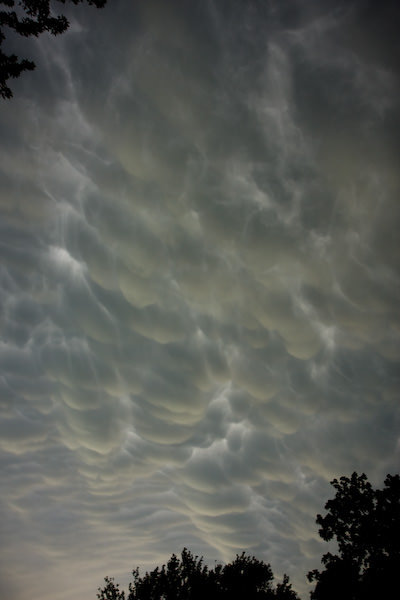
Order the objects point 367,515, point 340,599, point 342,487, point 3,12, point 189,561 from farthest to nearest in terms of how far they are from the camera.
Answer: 1. point 189,561
2. point 342,487
3. point 367,515
4. point 340,599
5. point 3,12

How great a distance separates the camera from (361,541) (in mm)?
20062

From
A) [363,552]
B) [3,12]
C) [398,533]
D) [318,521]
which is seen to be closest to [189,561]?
[318,521]

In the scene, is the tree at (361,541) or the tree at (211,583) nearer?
the tree at (361,541)

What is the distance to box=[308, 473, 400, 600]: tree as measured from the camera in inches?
702

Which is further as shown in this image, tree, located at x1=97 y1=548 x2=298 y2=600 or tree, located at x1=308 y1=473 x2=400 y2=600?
tree, located at x1=97 y1=548 x2=298 y2=600

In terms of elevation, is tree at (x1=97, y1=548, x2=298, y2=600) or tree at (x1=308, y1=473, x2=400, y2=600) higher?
tree at (x1=308, y1=473, x2=400, y2=600)

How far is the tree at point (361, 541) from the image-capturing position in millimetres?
17828

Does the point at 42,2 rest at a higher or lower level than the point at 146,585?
higher

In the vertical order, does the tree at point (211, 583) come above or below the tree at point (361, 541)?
below

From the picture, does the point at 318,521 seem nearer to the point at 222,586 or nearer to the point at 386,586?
the point at 386,586

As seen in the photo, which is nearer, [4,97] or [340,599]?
[4,97]

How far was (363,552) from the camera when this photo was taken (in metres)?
19.8

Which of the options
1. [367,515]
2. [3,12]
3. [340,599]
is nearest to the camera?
[3,12]

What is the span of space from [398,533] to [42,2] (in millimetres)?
35370
